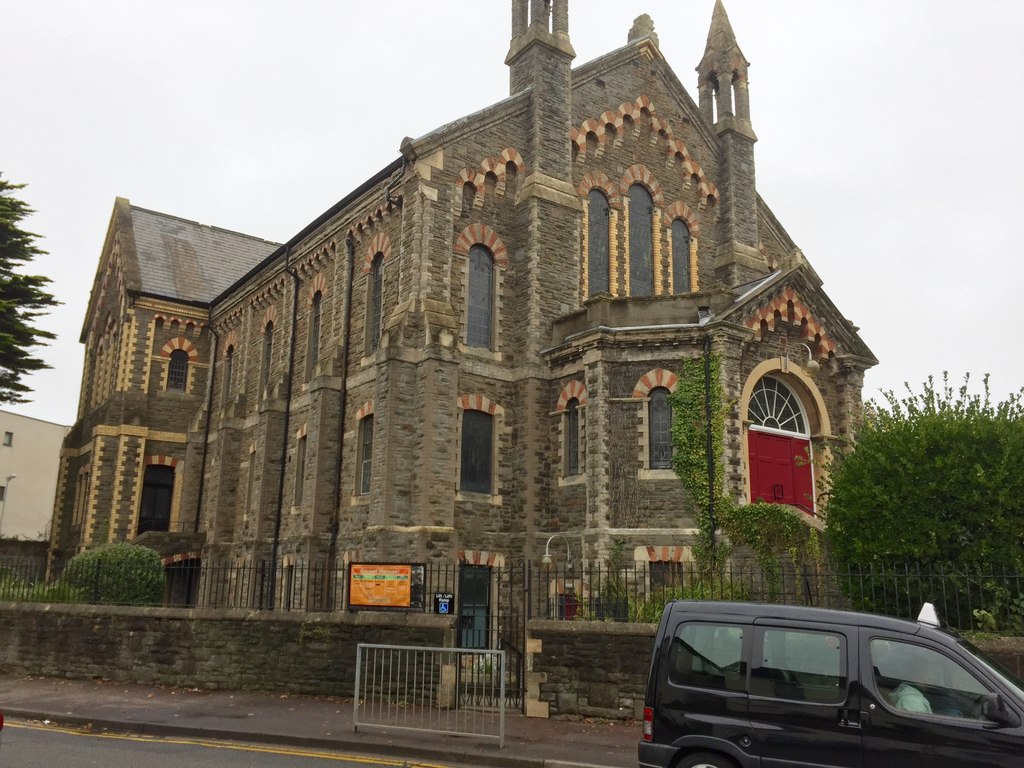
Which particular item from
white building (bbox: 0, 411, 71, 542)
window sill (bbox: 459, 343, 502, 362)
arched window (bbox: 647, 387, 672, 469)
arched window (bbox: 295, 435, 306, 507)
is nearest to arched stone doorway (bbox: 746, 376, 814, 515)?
arched window (bbox: 647, 387, 672, 469)

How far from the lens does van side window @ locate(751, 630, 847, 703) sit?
7.22 meters

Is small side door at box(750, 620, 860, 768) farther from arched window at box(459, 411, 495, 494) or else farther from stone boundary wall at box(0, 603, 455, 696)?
arched window at box(459, 411, 495, 494)

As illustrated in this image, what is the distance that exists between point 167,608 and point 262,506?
12.6m

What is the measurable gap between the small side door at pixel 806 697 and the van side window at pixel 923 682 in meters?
0.24

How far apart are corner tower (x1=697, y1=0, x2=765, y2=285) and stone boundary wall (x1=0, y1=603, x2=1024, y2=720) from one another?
57.4ft

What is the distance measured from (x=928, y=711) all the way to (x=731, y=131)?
82.6 feet

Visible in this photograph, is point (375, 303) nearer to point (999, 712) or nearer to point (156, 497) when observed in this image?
point (156, 497)

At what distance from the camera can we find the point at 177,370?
124 ft

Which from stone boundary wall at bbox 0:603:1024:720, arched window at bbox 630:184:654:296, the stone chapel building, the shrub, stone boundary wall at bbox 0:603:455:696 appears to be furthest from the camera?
arched window at bbox 630:184:654:296

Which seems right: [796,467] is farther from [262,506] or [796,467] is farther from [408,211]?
[262,506]

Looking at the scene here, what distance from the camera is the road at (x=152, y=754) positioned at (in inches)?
381

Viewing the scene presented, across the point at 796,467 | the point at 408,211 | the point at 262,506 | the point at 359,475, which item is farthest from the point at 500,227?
the point at 262,506

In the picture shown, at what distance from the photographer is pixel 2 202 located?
1094 inches

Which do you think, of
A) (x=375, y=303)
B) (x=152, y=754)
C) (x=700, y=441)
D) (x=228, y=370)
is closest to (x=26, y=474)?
(x=228, y=370)
